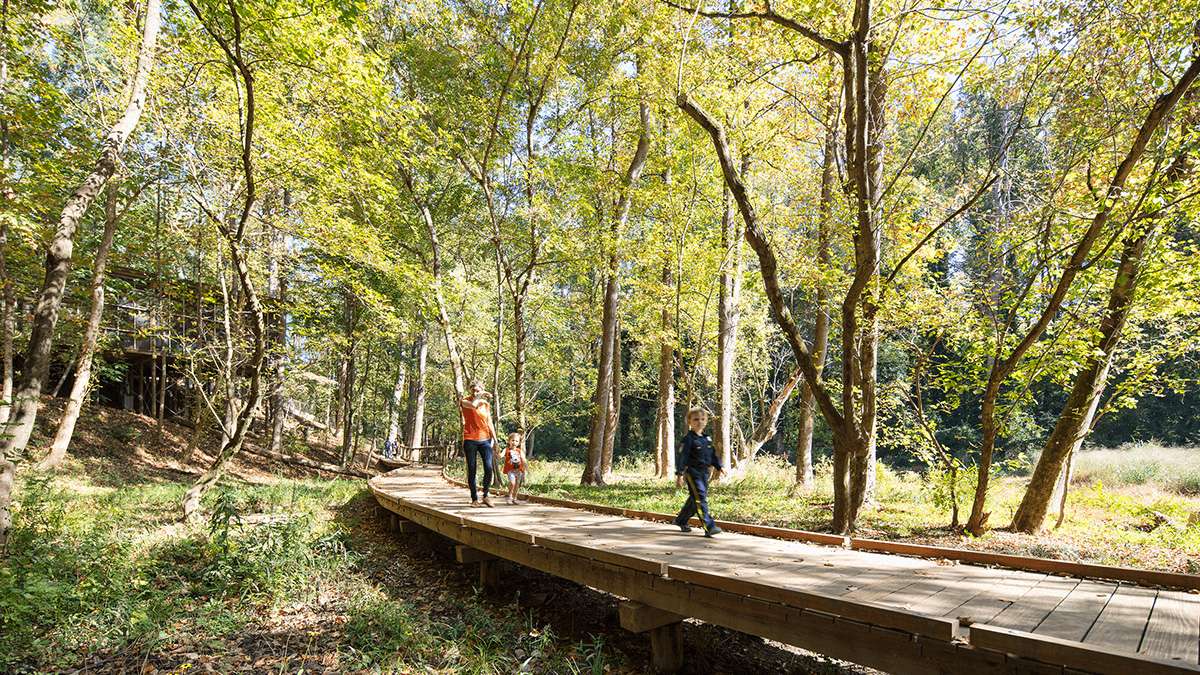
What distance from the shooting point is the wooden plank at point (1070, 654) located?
2.34 metres

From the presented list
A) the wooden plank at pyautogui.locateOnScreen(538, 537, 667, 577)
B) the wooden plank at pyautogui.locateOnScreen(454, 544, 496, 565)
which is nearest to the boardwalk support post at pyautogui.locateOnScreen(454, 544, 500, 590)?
the wooden plank at pyautogui.locateOnScreen(454, 544, 496, 565)

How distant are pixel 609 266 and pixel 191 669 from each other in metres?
13.6

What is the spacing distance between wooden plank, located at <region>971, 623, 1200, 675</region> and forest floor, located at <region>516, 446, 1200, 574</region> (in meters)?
5.99

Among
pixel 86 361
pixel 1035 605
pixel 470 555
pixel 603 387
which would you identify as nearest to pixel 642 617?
pixel 1035 605

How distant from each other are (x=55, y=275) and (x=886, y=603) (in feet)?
32.4

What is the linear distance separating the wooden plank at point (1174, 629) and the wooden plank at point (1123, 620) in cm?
4

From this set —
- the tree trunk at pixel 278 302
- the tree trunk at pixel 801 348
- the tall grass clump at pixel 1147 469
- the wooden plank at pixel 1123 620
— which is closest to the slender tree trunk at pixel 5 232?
the tree trunk at pixel 278 302

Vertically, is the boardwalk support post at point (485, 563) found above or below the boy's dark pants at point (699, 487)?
below

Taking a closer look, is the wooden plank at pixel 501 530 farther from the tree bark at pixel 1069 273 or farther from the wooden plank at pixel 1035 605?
the tree bark at pixel 1069 273

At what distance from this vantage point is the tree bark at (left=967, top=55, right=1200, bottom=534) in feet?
21.8

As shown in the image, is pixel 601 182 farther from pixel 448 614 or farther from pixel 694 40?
pixel 448 614

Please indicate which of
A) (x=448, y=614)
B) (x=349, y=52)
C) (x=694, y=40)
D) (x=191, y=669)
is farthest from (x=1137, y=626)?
(x=349, y=52)

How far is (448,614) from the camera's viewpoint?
6.18 meters

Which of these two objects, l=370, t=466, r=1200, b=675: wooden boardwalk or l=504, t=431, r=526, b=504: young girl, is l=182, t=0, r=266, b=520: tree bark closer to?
l=504, t=431, r=526, b=504: young girl
